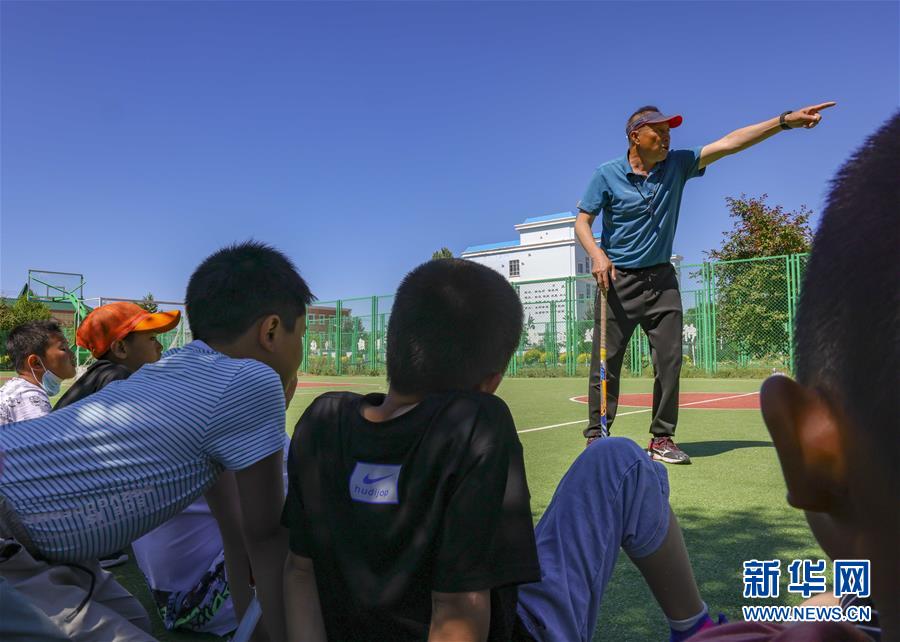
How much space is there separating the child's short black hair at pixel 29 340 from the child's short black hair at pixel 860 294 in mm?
4837

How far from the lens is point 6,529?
1530 mm

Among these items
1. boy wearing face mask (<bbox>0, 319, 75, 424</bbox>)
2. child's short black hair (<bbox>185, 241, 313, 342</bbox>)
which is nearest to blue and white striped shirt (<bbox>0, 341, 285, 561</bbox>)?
child's short black hair (<bbox>185, 241, 313, 342</bbox>)

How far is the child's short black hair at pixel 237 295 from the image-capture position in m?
1.94

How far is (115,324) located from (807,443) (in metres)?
3.19

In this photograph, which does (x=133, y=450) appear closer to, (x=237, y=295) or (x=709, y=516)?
(x=237, y=295)

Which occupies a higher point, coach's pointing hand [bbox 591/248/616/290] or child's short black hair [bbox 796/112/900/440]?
coach's pointing hand [bbox 591/248/616/290]

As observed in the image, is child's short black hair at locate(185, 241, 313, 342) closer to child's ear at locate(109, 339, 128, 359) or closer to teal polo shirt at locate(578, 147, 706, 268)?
child's ear at locate(109, 339, 128, 359)

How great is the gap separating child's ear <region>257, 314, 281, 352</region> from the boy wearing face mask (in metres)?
2.67

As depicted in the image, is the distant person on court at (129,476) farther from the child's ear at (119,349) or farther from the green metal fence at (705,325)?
the green metal fence at (705,325)

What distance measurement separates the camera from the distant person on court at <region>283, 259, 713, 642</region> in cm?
115

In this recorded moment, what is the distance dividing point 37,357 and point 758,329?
16207 mm

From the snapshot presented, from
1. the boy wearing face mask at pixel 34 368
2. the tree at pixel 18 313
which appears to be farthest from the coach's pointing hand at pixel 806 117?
the tree at pixel 18 313

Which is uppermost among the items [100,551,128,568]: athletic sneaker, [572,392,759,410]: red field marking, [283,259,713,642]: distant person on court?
[283,259,713,642]: distant person on court

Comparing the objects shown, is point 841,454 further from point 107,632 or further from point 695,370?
point 695,370
